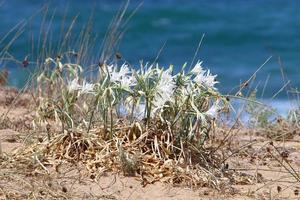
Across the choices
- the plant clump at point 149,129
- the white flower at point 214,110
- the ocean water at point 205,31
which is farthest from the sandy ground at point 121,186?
the ocean water at point 205,31

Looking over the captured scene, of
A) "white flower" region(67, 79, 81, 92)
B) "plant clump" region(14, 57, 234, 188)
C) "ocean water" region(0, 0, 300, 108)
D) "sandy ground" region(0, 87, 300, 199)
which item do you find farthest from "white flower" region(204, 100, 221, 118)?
"ocean water" region(0, 0, 300, 108)

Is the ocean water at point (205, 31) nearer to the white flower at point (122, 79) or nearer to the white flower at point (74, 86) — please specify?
the white flower at point (74, 86)

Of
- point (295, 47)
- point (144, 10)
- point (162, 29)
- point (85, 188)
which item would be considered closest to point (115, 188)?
point (85, 188)

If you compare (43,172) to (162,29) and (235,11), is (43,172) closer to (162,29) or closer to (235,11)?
(162,29)

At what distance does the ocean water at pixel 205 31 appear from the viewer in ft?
45.5

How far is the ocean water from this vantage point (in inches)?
546

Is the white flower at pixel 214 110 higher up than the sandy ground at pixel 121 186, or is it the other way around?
the white flower at pixel 214 110

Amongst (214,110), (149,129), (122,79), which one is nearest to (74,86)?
(122,79)

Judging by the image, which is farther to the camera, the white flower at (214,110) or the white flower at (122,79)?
the white flower at (122,79)

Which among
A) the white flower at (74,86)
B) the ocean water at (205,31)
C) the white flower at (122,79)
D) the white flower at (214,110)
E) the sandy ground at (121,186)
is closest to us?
the sandy ground at (121,186)

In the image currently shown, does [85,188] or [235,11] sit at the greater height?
[235,11]

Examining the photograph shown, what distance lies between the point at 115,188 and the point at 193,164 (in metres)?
0.50

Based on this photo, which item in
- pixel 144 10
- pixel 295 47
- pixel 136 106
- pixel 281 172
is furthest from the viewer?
pixel 144 10

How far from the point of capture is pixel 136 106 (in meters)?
4.58
